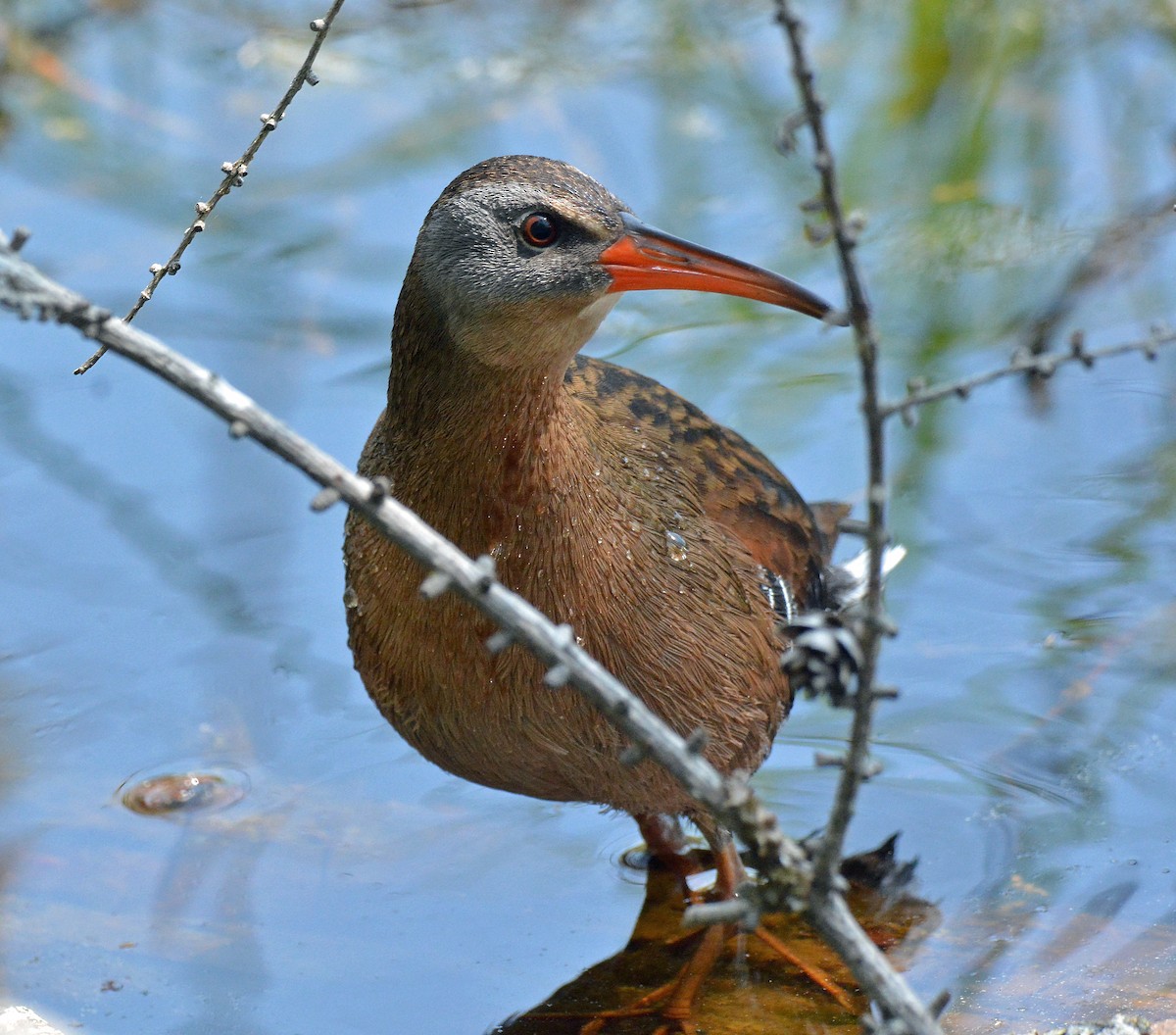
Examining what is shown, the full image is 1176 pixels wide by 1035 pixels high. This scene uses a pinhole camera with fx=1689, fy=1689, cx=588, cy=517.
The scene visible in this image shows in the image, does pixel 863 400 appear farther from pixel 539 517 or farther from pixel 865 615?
pixel 539 517

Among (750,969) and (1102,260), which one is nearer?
(750,969)

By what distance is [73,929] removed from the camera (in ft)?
12.7

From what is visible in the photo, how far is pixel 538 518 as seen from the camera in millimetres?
3418

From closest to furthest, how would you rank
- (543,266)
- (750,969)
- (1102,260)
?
(543,266) < (750,969) < (1102,260)

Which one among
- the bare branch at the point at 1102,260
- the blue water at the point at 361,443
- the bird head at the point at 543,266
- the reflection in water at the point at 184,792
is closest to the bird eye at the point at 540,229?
the bird head at the point at 543,266

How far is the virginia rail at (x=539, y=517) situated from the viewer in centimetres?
333

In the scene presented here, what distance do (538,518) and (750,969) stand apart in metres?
1.27

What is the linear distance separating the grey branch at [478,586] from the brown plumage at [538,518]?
4.26 feet

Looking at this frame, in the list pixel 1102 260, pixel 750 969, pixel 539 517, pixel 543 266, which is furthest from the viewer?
pixel 1102 260

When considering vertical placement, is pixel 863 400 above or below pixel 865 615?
above

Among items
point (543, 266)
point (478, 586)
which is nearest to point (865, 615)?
point (478, 586)

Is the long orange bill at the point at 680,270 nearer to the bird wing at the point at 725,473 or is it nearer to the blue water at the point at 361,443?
the bird wing at the point at 725,473

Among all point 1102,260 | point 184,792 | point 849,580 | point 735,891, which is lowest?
point 735,891

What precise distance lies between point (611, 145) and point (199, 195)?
1682mm
